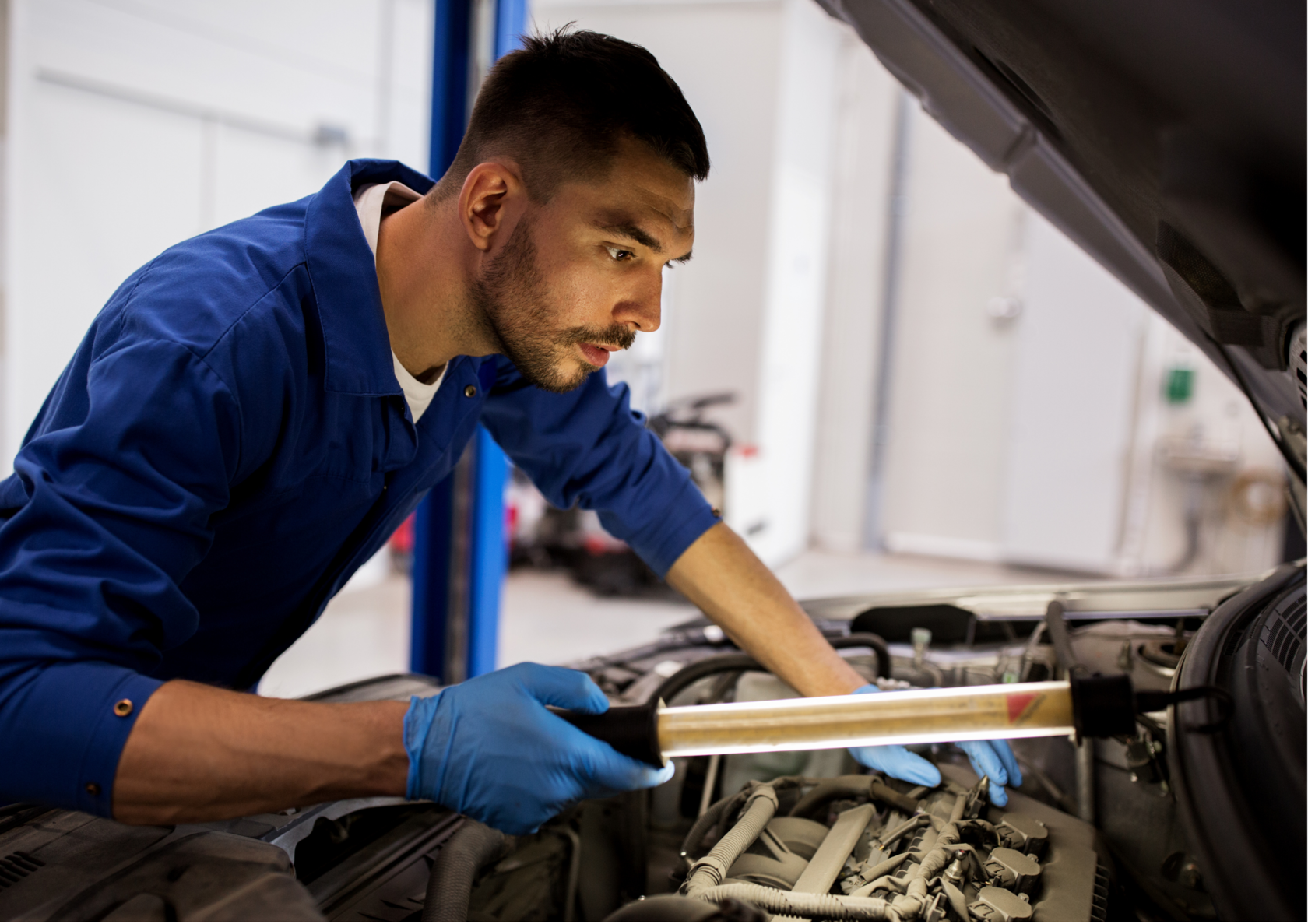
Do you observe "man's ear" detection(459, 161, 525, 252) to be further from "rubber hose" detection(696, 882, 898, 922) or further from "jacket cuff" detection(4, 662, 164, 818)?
"rubber hose" detection(696, 882, 898, 922)

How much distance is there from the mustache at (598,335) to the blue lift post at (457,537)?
1.92 m

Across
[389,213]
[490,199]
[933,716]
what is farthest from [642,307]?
[933,716]

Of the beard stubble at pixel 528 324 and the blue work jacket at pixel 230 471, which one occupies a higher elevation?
the beard stubble at pixel 528 324

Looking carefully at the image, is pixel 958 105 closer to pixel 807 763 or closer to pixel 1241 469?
pixel 807 763

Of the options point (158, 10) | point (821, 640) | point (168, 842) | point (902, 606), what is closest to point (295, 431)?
point (168, 842)

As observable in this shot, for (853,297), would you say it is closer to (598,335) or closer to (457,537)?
(457,537)

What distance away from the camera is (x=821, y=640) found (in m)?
1.37

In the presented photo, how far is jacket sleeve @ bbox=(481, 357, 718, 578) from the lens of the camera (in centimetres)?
152

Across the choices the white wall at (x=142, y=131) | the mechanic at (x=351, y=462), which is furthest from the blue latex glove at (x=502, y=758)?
the white wall at (x=142, y=131)

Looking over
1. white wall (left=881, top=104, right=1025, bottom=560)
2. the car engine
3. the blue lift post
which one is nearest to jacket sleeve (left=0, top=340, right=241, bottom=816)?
the car engine

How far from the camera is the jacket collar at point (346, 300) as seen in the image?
1.17 meters

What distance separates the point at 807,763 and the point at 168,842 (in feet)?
2.72

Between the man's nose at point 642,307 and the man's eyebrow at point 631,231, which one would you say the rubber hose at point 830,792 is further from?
the man's eyebrow at point 631,231

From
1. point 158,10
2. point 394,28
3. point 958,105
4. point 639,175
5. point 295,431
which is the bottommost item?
point 295,431
